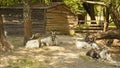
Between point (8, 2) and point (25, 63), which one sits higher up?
point (8, 2)

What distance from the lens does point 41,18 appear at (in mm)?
29281

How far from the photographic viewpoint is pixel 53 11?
2923 cm

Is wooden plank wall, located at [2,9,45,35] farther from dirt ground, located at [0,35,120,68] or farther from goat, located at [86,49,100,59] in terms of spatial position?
goat, located at [86,49,100,59]

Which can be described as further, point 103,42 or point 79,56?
point 103,42

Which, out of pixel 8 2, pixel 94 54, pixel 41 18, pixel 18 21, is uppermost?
pixel 8 2

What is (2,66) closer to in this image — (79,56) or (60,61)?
(60,61)

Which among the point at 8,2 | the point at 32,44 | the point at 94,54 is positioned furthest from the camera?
the point at 8,2

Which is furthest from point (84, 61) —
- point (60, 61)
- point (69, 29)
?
point (69, 29)

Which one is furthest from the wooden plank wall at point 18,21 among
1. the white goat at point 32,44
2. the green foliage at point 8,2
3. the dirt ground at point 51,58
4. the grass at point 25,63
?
the grass at point 25,63

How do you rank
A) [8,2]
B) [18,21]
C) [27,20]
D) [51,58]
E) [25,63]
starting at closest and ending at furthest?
1. [25,63]
2. [51,58]
3. [27,20]
4. [8,2]
5. [18,21]

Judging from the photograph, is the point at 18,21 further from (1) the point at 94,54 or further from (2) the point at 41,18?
(1) the point at 94,54

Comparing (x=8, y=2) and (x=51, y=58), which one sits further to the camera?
(x=8, y=2)

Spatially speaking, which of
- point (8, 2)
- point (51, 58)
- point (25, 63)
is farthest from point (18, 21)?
point (25, 63)

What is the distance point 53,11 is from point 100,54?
14.6 metres
